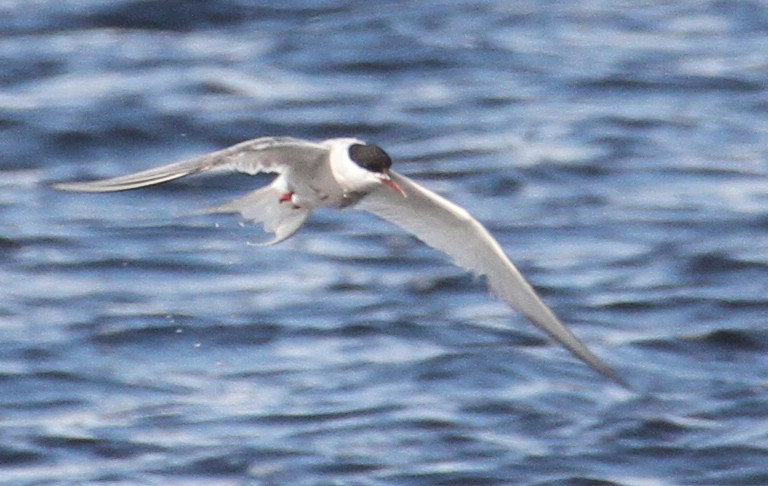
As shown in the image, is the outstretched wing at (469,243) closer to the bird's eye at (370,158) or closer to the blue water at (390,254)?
the bird's eye at (370,158)

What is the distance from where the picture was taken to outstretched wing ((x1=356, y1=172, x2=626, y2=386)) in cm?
780

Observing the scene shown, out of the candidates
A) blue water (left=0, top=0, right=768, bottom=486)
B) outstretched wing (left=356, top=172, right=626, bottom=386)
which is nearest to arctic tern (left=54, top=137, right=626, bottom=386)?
outstretched wing (left=356, top=172, right=626, bottom=386)

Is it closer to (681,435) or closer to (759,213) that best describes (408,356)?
(681,435)

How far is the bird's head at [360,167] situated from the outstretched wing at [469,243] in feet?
0.58

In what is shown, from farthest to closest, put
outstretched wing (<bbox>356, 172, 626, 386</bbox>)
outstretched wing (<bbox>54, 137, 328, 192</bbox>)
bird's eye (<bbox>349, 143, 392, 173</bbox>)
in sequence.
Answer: outstretched wing (<bbox>356, 172, 626, 386</bbox>)
bird's eye (<bbox>349, 143, 392, 173</bbox>)
outstretched wing (<bbox>54, 137, 328, 192</bbox>)

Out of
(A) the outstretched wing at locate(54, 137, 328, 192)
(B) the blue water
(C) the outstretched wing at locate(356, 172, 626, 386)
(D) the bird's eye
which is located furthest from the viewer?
(B) the blue water

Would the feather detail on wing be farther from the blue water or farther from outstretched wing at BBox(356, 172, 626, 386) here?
the blue water

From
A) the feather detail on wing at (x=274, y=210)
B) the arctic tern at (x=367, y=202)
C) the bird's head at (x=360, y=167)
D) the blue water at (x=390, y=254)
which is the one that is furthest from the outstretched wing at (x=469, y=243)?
the blue water at (x=390, y=254)

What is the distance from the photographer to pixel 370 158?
732 centimetres

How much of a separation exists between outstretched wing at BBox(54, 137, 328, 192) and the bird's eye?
0.51ft

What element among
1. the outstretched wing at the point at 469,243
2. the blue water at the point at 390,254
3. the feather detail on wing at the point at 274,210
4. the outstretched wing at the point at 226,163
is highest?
the outstretched wing at the point at 226,163

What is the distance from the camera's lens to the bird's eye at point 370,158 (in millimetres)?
7328

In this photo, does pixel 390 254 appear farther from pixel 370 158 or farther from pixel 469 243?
pixel 370 158

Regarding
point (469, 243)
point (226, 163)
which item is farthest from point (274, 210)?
point (226, 163)
